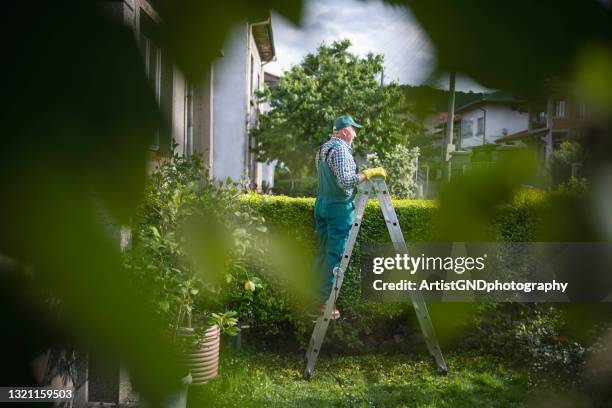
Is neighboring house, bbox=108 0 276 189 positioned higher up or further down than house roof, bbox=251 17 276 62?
further down

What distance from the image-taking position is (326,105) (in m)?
0.77

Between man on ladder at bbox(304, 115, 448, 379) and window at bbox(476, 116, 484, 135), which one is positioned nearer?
window at bbox(476, 116, 484, 135)

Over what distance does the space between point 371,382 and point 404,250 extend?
3.18 ft

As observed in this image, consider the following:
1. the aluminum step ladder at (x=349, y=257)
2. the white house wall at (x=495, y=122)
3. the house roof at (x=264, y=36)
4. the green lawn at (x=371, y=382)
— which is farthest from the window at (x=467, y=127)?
the aluminum step ladder at (x=349, y=257)

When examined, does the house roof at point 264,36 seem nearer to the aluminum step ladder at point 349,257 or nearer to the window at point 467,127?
the window at point 467,127

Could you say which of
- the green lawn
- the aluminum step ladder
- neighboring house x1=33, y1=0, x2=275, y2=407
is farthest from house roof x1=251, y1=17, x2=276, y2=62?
the aluminum step ladder

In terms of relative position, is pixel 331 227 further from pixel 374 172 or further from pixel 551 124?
pixel 551 124

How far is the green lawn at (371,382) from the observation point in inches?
139

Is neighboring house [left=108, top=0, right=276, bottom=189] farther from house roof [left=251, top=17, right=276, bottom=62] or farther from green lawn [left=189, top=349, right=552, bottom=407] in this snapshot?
green lawn [left=189, top=349, right=552, bottom=407]

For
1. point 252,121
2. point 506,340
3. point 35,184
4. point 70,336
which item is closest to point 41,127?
point 35,184

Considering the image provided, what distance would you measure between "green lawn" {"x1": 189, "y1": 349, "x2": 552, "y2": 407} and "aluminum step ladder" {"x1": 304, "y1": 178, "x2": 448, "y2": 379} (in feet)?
0.54

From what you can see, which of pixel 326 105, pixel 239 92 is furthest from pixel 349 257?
pixel 239 92

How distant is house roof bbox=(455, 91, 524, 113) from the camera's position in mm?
478

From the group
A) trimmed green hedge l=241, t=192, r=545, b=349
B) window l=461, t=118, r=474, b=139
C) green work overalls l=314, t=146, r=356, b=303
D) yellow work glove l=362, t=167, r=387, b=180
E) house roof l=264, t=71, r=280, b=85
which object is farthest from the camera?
trimmed green hedge l=241, t=192, r=545, b=349
